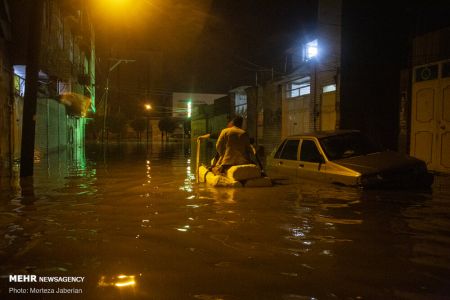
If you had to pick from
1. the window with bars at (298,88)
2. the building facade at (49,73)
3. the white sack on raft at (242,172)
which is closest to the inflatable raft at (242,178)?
the white sack on raft at (242,172)

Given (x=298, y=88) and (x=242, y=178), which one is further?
(x=298, y=88)

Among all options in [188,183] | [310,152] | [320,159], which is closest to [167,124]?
[188,183]

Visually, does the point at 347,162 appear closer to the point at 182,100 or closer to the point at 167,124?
the point at 167,124

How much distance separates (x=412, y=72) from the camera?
14164 millimetres

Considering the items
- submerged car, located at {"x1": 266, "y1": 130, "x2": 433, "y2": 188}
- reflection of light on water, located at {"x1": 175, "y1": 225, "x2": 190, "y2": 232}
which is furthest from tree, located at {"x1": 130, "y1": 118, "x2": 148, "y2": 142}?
reflection of light on water, located at {"x1": 175, "y1": 225, "x2": 190, "y2": 232}

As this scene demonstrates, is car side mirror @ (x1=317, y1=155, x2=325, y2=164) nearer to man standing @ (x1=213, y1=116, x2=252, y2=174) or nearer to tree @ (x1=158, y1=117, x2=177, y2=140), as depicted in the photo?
man standing @ (x1=213, y1=116, x2=252, y2=174)

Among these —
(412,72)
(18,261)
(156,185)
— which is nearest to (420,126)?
(412,72)

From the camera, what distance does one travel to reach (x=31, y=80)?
38.4 feet

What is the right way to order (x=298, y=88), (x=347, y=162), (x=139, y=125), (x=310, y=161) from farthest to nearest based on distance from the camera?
(x=139, y=125) < (x=298, y=88) < (x=310, y=161) < (x=347, y=162)

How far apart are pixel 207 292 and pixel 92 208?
14.4 ft

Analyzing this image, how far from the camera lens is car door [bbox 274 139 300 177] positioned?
10.8 m

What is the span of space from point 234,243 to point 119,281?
163 centimetres

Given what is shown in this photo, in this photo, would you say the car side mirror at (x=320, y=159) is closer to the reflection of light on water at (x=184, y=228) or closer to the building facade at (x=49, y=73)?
the reflection of light on water at (x=184, y=228)
